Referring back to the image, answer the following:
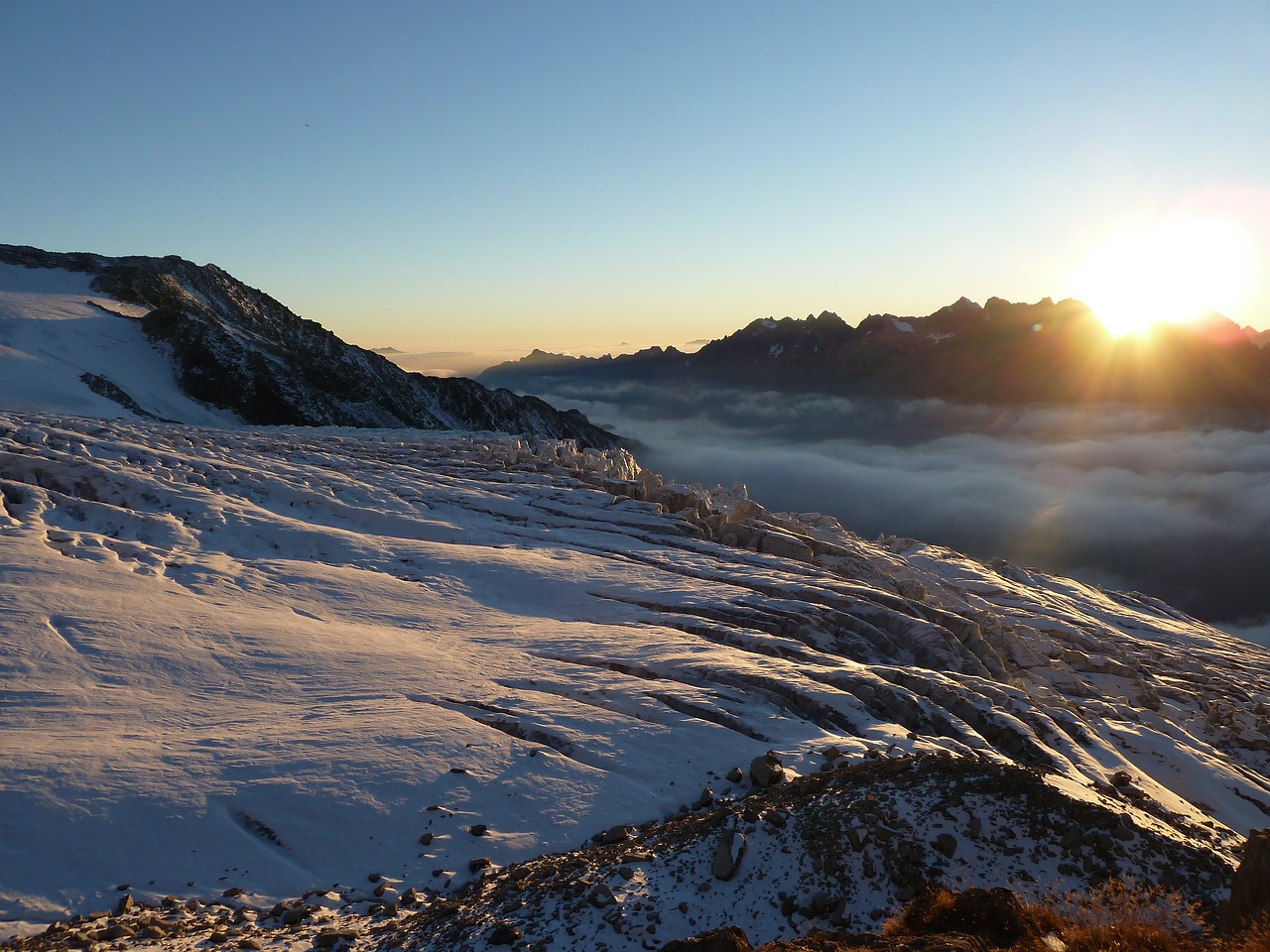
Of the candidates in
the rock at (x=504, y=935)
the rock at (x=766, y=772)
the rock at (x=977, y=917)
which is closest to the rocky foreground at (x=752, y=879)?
the rock at (x=504, y=935)

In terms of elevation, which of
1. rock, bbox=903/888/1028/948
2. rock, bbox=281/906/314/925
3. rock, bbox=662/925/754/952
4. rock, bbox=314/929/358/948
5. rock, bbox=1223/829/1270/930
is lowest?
rock, bbox=281/906/314/925

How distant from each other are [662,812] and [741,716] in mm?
4013

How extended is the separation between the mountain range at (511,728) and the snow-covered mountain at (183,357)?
30445mm

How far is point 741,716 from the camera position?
14.8m

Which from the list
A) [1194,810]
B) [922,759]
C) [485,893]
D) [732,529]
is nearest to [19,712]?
[485,893]

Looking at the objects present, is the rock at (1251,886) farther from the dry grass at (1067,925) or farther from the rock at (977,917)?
the rock at (977,917)

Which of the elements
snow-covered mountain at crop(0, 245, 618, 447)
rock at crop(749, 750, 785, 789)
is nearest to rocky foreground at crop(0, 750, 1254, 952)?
rock at crop(749, 750, 785, 789)

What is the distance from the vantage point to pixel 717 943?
21.8ft

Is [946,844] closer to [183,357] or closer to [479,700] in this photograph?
[479,700]

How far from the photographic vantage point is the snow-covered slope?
925 cm

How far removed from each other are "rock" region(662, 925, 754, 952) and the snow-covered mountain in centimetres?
5871

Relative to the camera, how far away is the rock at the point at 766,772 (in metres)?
11.8

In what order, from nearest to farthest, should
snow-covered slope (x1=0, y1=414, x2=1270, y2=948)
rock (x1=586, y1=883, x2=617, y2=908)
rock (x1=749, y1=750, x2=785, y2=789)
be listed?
rock (x1=586, y1=883, x2=617, y2=908), snow-covered slope (x1=0, y1=414, x2=1270, y2=948), rock (x1=749, y1=750, x2=785, y2=789)

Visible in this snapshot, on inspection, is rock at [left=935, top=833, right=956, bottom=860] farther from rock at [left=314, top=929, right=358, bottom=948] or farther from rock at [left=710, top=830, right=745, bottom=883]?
rock at [left=314, top=929, right=358, bottom=948]
